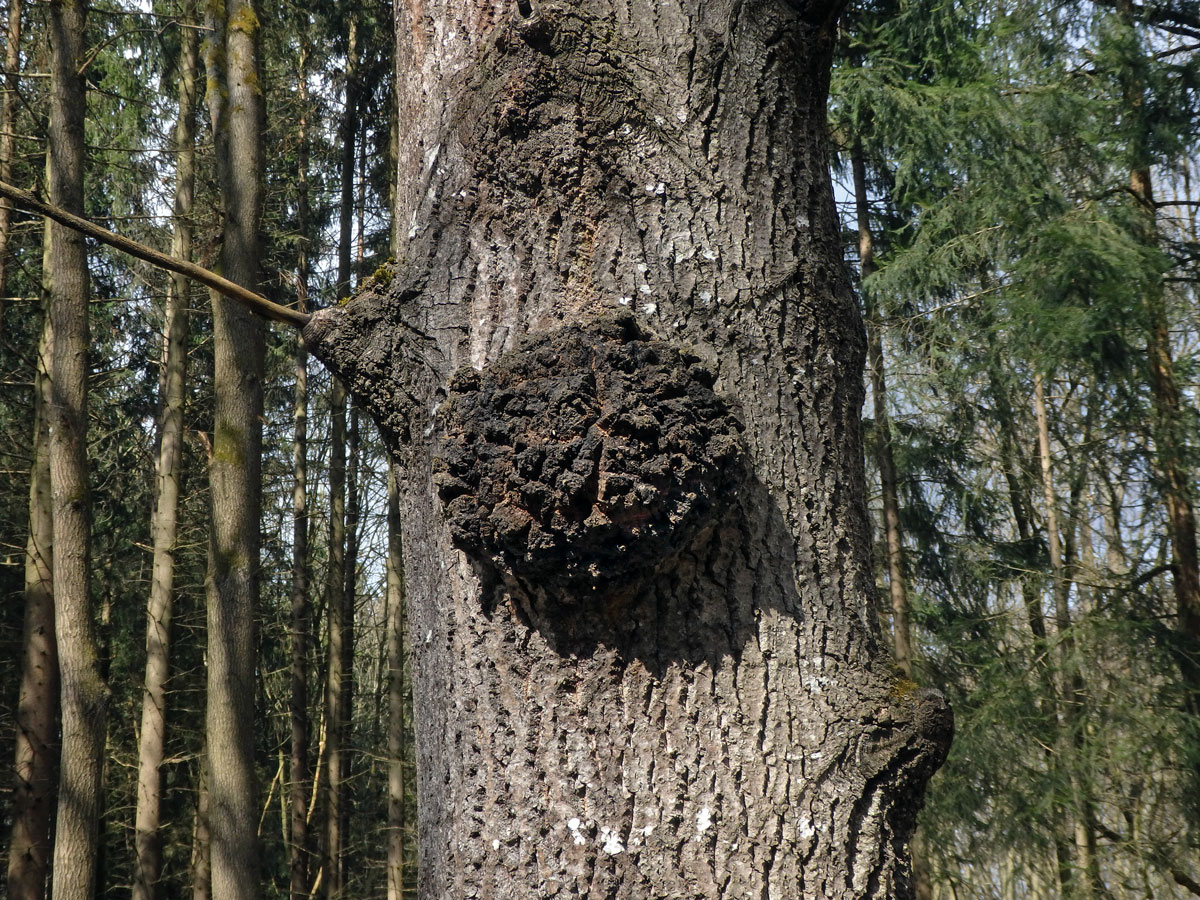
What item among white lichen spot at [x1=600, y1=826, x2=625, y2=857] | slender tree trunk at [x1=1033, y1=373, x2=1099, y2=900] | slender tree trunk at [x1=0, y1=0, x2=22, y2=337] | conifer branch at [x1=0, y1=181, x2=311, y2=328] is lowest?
slender tree trunk at [x1=1033, y1=373, x2=1099, y2=900]

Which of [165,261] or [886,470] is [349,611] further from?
[165,261]

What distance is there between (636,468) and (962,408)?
32.2 feet

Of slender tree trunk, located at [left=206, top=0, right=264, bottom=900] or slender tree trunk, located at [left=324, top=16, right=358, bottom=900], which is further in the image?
slender tree trunk, located at [left=324, top=16, right=358, bottom=900]

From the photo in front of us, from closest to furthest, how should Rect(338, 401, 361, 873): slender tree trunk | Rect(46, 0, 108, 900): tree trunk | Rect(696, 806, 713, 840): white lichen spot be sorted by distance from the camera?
Rect(696, 806, 713, 840): white lichen spot < Rect(46, 0, 108, 900): tree trunk < Rect(338, 401, 361, 873): slender tree trunk

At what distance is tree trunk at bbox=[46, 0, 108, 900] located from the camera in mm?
7387

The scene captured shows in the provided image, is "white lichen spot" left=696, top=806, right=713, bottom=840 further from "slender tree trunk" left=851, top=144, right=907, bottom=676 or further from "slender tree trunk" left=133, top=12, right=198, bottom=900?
"slender tree trunk" left=133, top=12, right=198, bottom=900

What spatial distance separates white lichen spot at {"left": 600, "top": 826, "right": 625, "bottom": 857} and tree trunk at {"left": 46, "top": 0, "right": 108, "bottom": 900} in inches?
302

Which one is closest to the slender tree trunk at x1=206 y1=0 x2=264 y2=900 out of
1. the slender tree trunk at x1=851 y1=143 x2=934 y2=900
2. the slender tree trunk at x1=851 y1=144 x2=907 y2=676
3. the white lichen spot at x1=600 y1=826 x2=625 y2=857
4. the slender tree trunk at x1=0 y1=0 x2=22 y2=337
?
the slender tree trunk at x1=0 y1=0 x2=22 y2=337

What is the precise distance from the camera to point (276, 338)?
1500 cm

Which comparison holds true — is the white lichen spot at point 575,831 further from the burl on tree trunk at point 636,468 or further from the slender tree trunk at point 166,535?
the slender tree trunk at point 166,535

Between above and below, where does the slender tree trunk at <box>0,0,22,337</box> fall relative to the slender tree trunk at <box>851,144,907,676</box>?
above

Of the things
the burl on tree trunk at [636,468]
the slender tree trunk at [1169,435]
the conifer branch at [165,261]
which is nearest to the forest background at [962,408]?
the slender tree trunk at [1169,435]

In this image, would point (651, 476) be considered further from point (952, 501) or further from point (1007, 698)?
point (952, 501)

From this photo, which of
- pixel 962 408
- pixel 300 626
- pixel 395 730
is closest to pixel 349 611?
pixel 300 626
